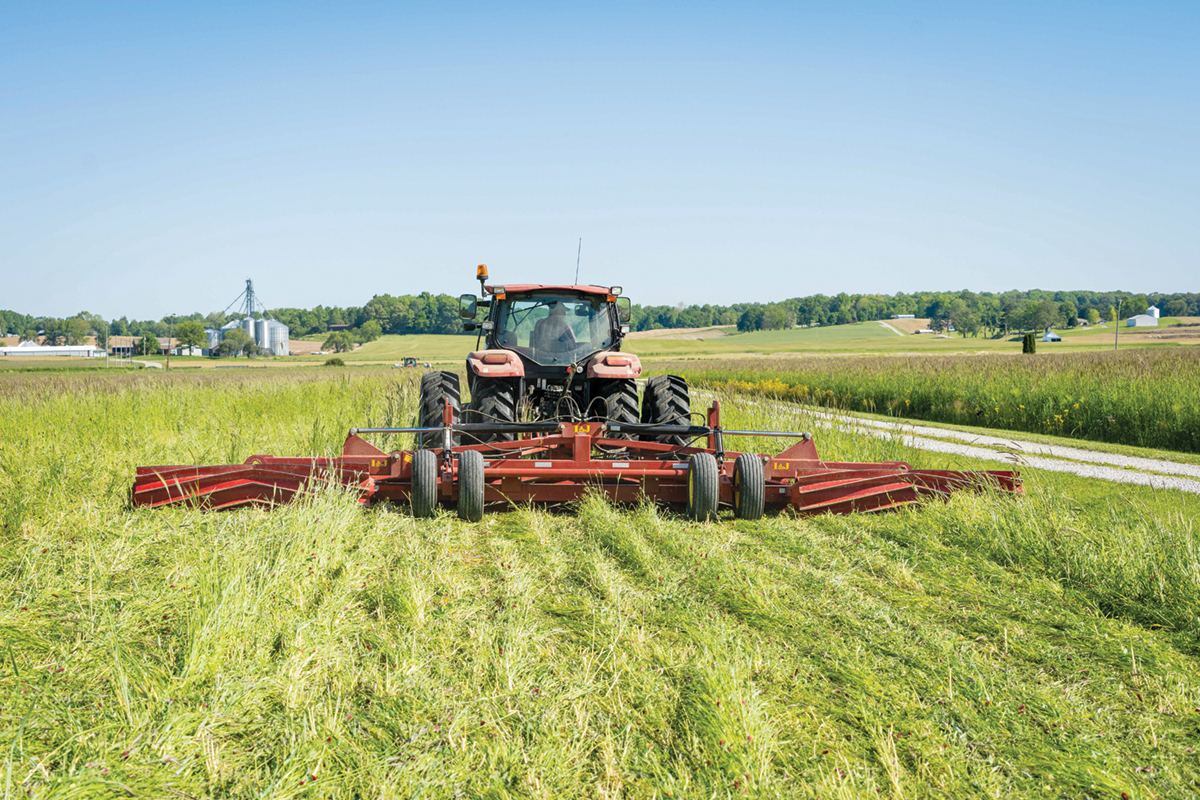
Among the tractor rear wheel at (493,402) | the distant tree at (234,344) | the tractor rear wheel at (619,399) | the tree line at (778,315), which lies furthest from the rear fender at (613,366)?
the distant tree at (234,344)

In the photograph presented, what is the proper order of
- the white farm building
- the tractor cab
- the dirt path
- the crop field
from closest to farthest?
the crop field
the tractor cab
the dirt path
the white farm building

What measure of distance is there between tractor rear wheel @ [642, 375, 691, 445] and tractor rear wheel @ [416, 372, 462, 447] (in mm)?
1912

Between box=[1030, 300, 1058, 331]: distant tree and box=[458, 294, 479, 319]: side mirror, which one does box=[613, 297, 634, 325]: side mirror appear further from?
box=[1030, 300, 1058, 331]: distant tree

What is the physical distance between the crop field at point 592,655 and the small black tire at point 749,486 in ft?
0.71

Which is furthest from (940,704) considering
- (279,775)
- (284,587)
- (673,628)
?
(284,587)

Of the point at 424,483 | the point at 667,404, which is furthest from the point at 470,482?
the point at 667,404

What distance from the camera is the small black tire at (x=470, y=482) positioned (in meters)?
5.47

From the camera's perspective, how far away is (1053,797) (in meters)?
2.17

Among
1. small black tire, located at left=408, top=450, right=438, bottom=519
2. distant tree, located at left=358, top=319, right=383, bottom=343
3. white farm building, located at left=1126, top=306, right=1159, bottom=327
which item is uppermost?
distant tree, located at left=358, top=319, right=383, bottom=343

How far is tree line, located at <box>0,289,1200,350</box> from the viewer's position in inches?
4156

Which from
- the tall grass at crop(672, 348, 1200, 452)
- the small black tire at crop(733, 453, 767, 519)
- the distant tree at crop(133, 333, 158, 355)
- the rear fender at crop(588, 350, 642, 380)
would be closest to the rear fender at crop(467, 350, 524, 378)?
the rear fender at crop(588, 350, 642, 380)

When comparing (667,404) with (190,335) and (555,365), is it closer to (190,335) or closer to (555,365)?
(555,365)

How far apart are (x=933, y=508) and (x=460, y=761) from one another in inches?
191

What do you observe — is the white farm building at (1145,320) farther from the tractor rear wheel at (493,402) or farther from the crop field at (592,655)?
the crop field at (592,655)
